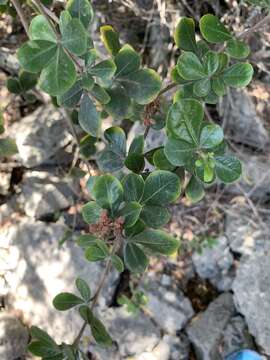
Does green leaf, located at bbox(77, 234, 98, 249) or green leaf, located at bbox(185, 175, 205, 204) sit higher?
green leaf, located at bbox(185, 175, 205, 204)

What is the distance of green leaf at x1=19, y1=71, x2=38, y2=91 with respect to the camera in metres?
1.90

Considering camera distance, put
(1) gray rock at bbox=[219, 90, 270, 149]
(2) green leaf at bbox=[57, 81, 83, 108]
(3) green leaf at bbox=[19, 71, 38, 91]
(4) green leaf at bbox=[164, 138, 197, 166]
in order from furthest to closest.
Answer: (1) gray rock at bbox=[219, 90, 270, 149]
(3) green leaf at bbox=[19, 71, 38, 91]
(2) green leaf at bbox=[57, 81, 83, 108]
(4) green leaf at bbox=[164, 138, 197, 166]

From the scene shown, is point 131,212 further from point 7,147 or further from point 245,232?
point 245,232

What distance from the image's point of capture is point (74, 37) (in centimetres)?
105

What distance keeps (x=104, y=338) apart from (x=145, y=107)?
0.69 meters

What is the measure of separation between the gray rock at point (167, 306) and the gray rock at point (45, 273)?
0.70 feet

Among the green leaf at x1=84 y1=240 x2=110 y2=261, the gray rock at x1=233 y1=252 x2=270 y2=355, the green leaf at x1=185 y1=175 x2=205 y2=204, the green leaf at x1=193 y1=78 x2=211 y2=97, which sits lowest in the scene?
the gray rock at x1=233 y1=252 x2=270 y2=355

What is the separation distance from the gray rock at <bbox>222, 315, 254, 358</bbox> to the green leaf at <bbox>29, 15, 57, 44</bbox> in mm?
1954

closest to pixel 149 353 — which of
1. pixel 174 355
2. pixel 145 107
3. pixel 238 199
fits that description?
pixel 174 355

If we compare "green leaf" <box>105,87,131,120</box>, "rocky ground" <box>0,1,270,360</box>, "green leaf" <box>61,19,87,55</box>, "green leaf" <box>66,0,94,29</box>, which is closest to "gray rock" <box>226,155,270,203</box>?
"rocky ground" <box>0,1,270,360</box>

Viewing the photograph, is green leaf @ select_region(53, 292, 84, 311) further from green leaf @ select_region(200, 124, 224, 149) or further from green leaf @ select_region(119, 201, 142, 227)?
green leaf @ select_region(200, 124, 224, 149)

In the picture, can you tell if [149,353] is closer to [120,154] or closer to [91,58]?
[120,154]

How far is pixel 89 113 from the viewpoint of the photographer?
139 centimetres

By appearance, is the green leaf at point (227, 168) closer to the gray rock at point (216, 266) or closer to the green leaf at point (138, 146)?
the green leaf at point (138, 146)
